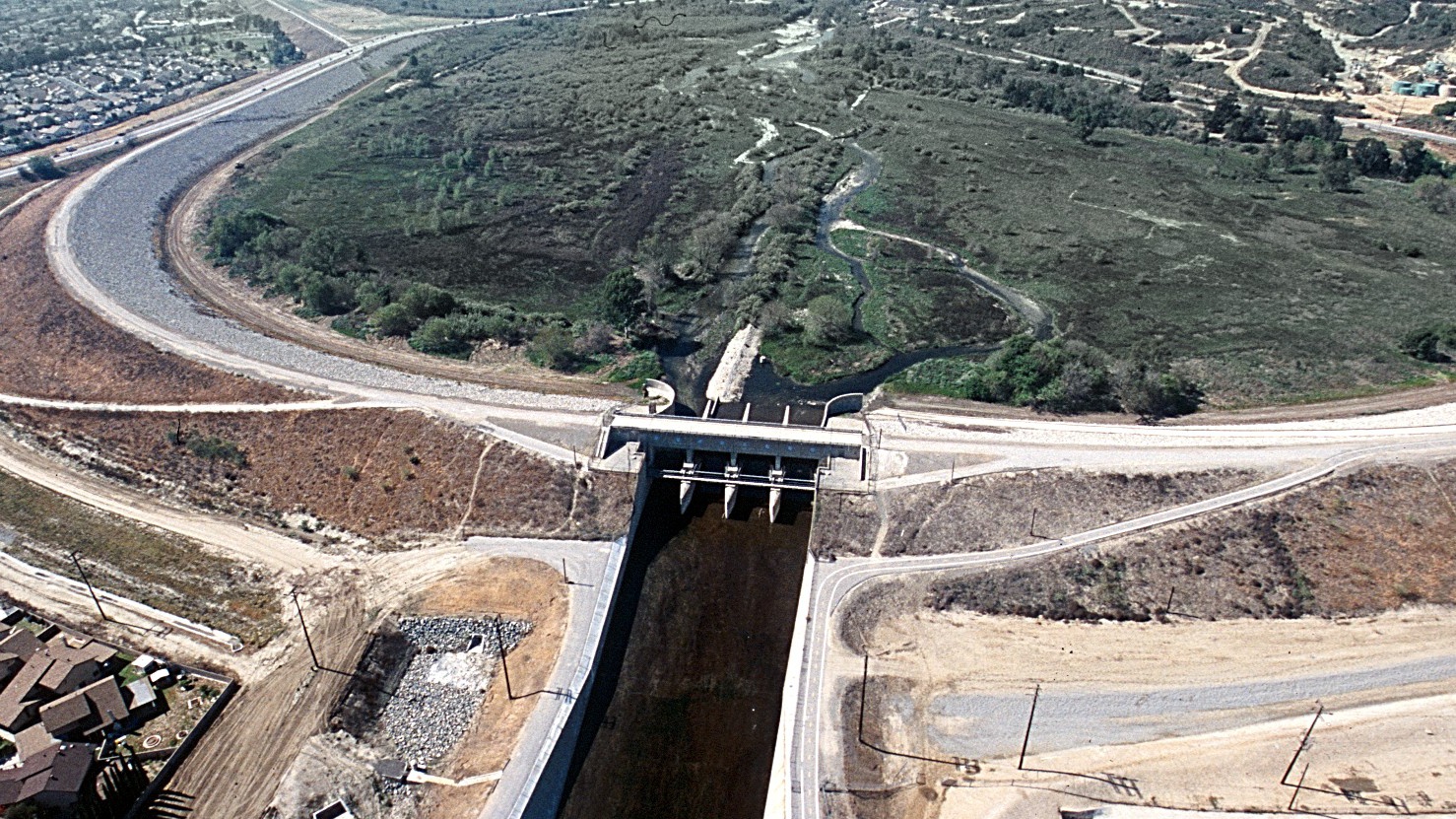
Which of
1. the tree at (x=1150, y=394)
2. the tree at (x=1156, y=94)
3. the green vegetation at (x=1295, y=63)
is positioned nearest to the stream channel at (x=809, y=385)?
the tree at (x=1150, y=394)

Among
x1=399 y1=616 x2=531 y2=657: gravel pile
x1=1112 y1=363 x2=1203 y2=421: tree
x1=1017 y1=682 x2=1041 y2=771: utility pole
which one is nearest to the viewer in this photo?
x1=1017 y1=682 x2=1041 y2=771: utility pole

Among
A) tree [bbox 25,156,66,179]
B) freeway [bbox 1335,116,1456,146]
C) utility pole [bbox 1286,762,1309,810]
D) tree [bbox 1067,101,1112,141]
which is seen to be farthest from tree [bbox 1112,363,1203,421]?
tree [bbox 25,156,66,179]

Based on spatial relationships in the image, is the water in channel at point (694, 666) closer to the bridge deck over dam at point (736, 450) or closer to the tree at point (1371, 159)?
the bridge deck over dam at point (736, 450)

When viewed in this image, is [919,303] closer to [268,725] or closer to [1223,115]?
[268,725]

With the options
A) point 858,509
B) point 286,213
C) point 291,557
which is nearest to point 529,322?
point 291,557

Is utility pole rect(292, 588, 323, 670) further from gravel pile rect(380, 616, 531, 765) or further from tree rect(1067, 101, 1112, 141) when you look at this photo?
tree rect(1067, 101, 1112, 141)

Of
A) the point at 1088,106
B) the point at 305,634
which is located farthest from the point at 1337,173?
the point at 305,634
